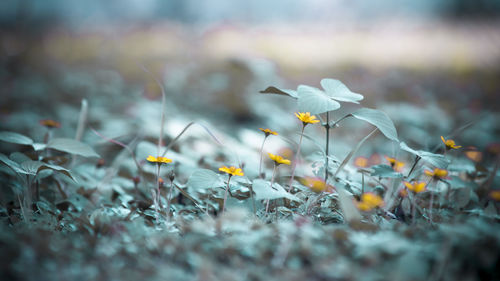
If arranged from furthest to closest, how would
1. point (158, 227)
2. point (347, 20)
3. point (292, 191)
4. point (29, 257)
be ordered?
point (347, 20)
point (292, 191)
point (158, 227)
point (29, 257)

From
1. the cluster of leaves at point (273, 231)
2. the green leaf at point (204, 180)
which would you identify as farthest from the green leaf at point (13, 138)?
the green leaf at point (204, 180)

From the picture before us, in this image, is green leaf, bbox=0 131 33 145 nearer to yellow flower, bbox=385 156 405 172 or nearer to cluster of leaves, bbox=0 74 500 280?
cluster of leaves, bbox=0 74 500 280

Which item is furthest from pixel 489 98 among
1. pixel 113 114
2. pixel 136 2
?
pixel 136 2

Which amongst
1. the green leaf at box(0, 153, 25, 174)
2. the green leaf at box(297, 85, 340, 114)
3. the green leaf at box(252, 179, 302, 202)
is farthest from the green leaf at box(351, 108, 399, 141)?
the green leaf at box(0, 153, 25, 174)

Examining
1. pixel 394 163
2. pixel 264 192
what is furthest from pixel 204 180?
pixel 394 163

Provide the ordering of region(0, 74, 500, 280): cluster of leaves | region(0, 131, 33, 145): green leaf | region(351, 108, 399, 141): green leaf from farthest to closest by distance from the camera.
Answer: region(0, 131, 33, 145): green leaf
region(351, 108, 399, 141): green leaf
region(0, 74, 500, 280): cluster of leaves

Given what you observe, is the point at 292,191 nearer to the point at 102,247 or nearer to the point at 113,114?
the point at 102,247
